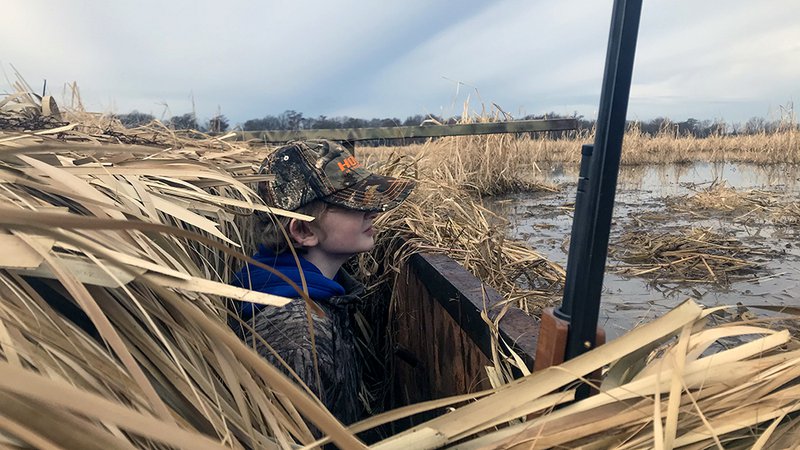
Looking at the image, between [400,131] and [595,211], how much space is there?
3571mm

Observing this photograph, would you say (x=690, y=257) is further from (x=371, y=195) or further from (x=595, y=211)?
(x=595, y=211)

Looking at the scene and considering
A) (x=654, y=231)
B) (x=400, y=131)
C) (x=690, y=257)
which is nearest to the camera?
(x=690, y=257)

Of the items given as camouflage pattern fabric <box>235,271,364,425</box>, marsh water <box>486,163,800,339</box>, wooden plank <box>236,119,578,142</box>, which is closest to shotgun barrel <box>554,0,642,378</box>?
marsh water <box>486,163,800,339</box>

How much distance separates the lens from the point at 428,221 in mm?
3449

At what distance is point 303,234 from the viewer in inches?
80.9

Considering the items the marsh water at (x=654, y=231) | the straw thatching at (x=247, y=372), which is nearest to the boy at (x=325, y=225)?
the straw thatching at (x=247, y=372)

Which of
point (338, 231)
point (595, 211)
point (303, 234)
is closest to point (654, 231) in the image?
point (338, 231)

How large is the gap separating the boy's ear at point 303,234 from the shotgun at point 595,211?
129 cm

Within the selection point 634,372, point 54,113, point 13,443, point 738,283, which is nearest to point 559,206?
point 738,283

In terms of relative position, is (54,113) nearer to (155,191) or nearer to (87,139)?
(87,139)

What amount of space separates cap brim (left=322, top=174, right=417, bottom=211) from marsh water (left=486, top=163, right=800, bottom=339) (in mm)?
1071

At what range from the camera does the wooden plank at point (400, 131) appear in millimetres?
Answer: 4062

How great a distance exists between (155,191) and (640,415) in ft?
4.59

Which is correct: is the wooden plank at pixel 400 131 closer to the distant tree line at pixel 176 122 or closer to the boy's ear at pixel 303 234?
the distant tree line at pixel 176 122
